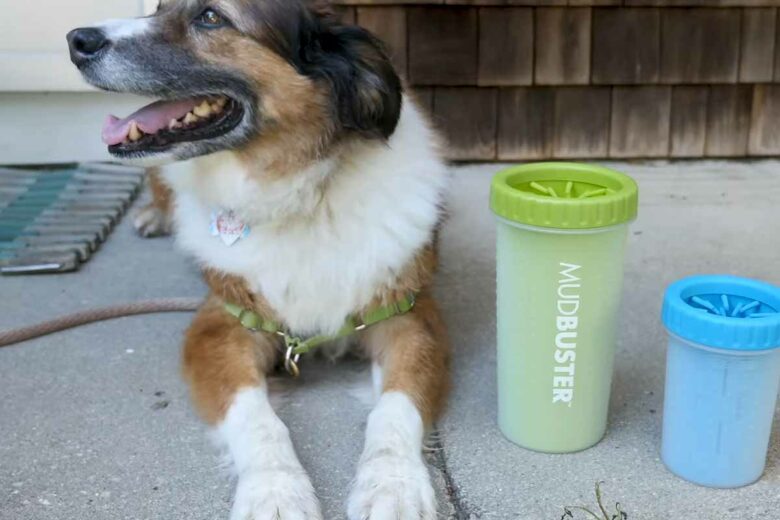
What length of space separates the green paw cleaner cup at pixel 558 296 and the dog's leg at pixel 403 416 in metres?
0.21

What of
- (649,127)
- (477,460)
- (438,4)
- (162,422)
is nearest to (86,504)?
(162,422)

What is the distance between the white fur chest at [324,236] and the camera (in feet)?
8.13

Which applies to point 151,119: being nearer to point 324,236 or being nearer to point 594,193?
point 324,236

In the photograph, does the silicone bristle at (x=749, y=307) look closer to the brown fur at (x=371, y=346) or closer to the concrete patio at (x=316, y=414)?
the concrete patio at (x=316, y=414)

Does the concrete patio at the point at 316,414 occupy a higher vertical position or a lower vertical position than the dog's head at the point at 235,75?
lower

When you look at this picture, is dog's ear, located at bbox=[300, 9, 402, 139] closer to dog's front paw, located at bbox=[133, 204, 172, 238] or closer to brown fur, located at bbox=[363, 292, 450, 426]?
brown fur, located at bbox=[363, 292, 450, 426]

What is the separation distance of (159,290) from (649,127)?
7.96 ft

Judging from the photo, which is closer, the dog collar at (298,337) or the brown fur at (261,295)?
the brown fur at (261,295)

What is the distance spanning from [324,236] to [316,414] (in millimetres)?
468

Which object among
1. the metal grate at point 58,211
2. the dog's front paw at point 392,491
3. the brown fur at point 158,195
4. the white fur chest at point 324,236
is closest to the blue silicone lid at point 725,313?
the dog's front paw at point 392,491

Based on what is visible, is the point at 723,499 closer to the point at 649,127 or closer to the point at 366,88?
the point at 366,88

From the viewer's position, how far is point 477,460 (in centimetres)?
226

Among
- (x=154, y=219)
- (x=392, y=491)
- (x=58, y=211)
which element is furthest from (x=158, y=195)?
(x=392, y=491)

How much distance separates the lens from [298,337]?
101 inches
